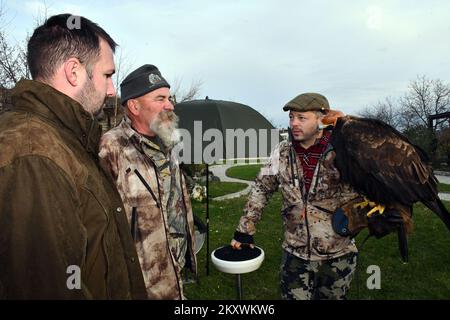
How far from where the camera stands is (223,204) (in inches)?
452

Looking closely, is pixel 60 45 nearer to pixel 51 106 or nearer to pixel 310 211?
pixel 51 106

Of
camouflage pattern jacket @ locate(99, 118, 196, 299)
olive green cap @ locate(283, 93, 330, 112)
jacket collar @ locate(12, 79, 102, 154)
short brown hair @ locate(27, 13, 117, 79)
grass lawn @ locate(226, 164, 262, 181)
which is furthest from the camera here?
grass lawn @ locate(226, 164, 262, 181)

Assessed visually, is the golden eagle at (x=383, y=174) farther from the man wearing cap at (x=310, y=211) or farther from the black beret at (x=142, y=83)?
the black beret at (x=142, y=83)

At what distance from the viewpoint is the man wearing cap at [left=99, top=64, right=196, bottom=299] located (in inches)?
86.5

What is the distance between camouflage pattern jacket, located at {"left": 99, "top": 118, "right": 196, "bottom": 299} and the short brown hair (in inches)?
36.5

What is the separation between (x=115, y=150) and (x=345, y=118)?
7.64 feet

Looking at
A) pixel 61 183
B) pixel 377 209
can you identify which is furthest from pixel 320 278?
pixel 61 183

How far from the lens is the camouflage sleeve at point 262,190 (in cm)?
320

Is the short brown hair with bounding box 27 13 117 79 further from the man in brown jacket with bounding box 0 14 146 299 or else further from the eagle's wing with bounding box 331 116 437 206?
the eagle's wing with bounding box 331 116 437 206

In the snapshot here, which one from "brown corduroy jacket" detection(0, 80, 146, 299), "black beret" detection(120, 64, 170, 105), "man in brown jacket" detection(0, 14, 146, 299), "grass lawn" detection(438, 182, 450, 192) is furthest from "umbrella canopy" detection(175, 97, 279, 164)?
→ "grass lawn" detection(438, 182, 450, 192)

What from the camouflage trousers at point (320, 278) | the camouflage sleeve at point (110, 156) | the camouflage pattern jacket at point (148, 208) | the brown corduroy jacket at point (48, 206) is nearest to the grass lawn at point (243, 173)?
the camouflage trousers at point (320, 278)
